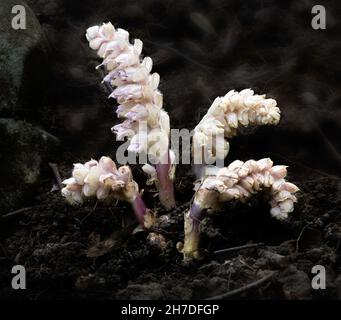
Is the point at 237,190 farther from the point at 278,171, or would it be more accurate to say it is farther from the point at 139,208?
the point at 139,208

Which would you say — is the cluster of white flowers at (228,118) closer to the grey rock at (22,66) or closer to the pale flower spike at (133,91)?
the pale flower spike at (133,91)

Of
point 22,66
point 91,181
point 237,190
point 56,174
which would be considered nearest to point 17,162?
point 56,174

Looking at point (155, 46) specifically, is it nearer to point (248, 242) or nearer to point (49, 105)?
point (49, 105)

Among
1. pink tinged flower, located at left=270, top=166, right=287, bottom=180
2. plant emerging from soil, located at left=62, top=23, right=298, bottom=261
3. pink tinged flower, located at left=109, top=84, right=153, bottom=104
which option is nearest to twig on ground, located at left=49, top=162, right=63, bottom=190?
plant emerging from soil, located at left=62, top=23, right=298, bottom=261

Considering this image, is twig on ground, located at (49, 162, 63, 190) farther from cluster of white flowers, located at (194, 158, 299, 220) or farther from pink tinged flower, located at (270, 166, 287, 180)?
pink tinged flower, located at (270, 166, 287, 180)

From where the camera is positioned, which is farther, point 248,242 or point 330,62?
point 330,62

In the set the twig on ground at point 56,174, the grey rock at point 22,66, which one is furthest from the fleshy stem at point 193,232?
the grey rock at point 22,66
